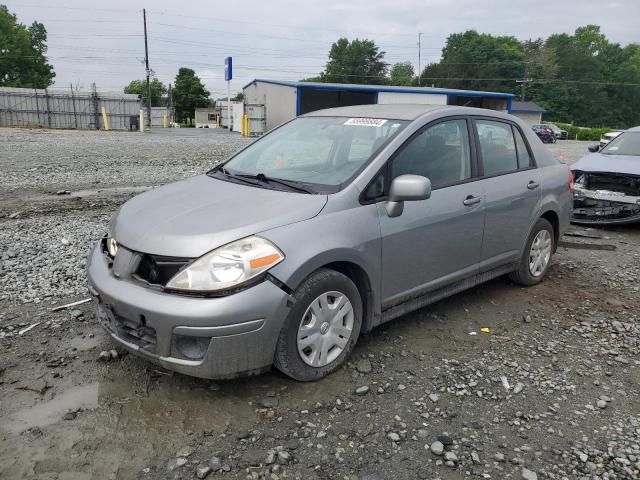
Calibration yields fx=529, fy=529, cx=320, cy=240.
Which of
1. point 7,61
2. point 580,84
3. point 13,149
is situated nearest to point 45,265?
point 13,149

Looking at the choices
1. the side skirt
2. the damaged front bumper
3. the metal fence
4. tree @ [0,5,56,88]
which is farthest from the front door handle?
tree @ [0,5,56,88]

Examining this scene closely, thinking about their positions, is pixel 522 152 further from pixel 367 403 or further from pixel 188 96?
pixel 188 96

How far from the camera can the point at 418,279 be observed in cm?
395

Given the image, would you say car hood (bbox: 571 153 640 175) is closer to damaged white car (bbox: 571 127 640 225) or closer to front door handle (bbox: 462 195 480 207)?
damaged white car (bbox: 571 127 640 225)

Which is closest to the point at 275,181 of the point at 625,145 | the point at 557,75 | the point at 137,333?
the point at 137,333

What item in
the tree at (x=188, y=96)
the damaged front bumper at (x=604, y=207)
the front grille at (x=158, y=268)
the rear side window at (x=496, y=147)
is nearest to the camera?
the front grille at (x=158, y=268)

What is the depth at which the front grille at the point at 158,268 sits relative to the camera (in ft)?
9.86

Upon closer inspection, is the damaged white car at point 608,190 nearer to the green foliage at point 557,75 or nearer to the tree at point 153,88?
the green foliage at point 557,75

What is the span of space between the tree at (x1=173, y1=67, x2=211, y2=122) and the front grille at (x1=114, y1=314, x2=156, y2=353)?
9288 cm

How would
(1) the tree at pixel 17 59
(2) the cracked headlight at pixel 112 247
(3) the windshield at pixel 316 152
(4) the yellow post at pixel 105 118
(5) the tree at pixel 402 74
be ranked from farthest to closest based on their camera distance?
(5) the tree at pixel 402 74 < (1) the tree at pixel 17 59 < (4) the yellow post at pixel 105 118 < (3) the windshield at pixel 316 152 < (2) the cracked headlight at pixel 112 247

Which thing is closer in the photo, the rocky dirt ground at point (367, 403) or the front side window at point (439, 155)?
the rocky dirt ground at point (367, 403)

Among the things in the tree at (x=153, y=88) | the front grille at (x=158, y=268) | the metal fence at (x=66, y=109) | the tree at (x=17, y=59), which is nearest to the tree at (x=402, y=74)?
the tree at (x=153, y=88)

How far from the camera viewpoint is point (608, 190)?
8227 mm

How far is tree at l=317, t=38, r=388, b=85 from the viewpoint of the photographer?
4129 inches
